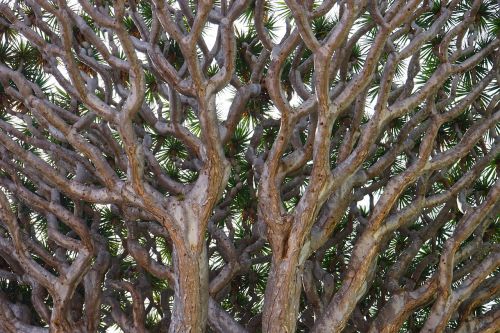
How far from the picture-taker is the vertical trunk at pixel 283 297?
529 cm

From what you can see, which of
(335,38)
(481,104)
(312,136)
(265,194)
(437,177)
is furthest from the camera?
(481,104)

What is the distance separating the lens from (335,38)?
206 inches

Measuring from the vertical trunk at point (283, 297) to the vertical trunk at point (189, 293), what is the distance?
19.2 inches

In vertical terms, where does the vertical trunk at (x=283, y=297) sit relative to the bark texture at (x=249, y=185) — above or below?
below

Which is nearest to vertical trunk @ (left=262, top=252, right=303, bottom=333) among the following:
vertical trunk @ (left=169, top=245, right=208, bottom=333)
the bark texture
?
the bark texture

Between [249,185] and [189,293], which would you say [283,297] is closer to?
[189,293]

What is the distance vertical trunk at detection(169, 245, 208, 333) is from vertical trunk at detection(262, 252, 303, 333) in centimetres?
49

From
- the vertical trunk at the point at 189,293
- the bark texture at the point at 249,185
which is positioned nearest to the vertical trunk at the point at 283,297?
the bark texture at the point at 249,185

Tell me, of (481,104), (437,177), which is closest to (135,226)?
(437,177)

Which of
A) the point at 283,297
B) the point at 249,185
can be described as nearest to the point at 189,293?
the point at 283,297

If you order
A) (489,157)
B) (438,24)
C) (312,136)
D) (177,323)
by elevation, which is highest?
(438,24)

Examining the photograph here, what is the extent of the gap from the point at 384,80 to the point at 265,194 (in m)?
1.31

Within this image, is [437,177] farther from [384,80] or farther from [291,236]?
[291,236]

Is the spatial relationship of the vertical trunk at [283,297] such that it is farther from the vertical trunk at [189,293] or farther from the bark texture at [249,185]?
the vertical trunk at [189,293]
